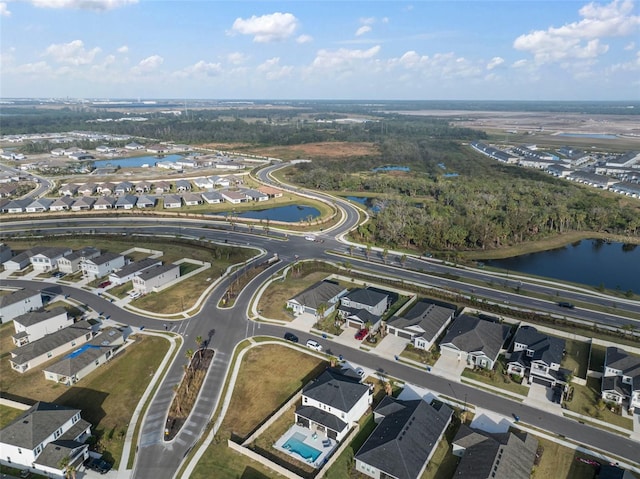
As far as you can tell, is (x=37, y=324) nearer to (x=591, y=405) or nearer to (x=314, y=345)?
(x=314, y=345)

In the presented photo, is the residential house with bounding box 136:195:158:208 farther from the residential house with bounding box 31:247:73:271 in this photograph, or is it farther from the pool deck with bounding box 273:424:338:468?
the pool deck with bounding box 273:424:338:468

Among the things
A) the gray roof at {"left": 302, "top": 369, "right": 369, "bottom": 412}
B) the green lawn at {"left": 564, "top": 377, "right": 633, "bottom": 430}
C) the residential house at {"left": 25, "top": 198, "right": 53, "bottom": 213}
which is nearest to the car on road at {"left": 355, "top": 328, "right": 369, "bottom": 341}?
the gray roof at {"left": 302, "top": 369, "right": 369, "bottom": 412}

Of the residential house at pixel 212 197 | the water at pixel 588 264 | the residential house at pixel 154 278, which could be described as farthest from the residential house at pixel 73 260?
the water at pixel 588 264

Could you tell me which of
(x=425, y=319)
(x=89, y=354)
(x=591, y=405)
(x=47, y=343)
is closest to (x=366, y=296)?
(x=425, y=319)

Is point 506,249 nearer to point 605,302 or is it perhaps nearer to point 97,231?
point 605,302

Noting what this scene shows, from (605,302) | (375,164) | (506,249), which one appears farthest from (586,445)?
(375,164)

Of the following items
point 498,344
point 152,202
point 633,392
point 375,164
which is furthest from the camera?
point 375,164
